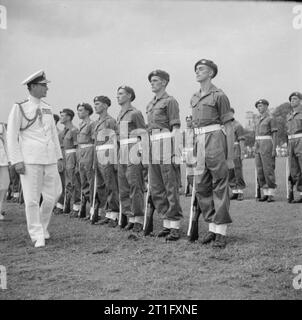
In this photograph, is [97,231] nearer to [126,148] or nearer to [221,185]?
[126,148]

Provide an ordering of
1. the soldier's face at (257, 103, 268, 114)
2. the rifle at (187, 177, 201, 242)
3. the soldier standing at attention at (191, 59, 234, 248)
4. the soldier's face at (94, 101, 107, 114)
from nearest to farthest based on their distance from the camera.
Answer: the soldier standing at attention at (191, 59, 234, 248) → the rifle at (187, 177, 201, 242) → the soldier's face at (94, 101, 107, 114) → the soldier's face at (257, 103, 268, 114)

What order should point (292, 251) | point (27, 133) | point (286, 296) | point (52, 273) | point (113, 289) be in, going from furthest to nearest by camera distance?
point (27, 133)
point (292, 251)
point (52, 273)
point (113, 289)
point (286, 296)

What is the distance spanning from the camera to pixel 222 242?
5.37m

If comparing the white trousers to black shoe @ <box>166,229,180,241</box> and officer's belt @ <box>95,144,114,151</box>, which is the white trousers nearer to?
officer's belt @ <box>95,144,114,151</box>

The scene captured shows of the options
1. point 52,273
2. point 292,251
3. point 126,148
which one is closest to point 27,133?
point 126,148

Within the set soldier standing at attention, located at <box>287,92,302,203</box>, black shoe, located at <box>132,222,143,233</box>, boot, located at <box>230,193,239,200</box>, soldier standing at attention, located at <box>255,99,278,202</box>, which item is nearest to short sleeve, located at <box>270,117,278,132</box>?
soldier standing at attention, located at <box>255,99,278,202</box>

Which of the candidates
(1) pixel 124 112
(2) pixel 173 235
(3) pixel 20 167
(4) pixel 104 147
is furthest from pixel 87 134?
(2) pixel 173 235

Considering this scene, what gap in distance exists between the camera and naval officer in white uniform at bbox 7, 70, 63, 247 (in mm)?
5961

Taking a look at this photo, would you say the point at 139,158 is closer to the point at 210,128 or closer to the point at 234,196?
the point at 210,128

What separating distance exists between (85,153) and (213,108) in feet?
12.3

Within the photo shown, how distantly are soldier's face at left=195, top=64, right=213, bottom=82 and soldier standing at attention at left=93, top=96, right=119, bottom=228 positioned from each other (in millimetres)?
2342

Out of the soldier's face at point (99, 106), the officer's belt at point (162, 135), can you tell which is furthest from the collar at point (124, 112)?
the officer's belt at point (162, 135)

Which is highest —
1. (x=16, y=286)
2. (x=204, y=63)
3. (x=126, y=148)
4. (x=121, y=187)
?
(x=204, y=63)

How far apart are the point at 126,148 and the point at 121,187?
2.25 feet
